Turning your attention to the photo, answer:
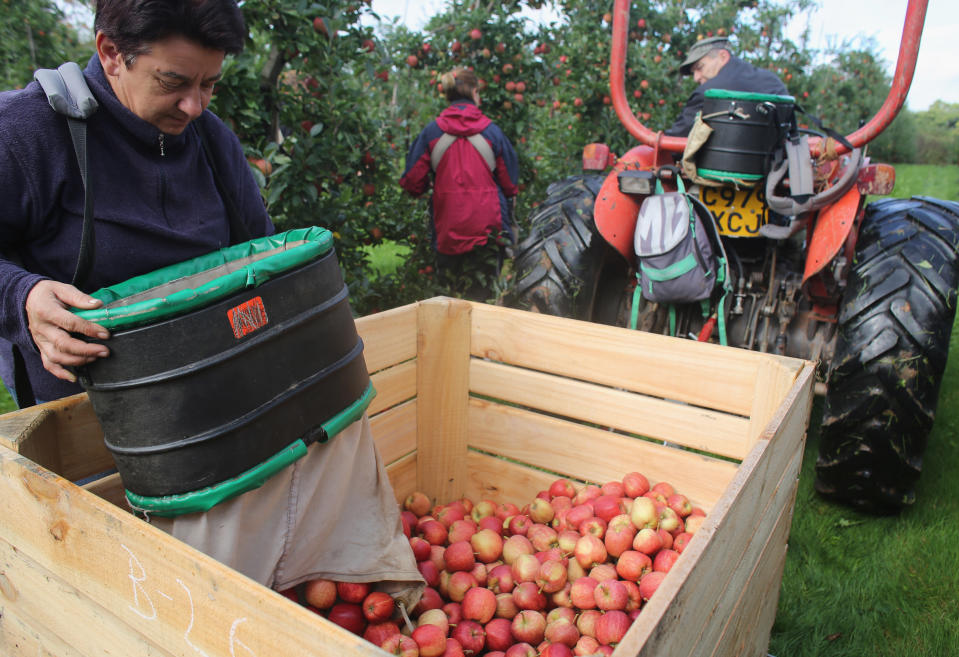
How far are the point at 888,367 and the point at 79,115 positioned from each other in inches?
98.9

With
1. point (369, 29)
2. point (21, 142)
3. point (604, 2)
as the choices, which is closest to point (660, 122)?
point (604, 2)

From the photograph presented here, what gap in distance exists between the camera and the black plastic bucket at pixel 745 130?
2.50 metres

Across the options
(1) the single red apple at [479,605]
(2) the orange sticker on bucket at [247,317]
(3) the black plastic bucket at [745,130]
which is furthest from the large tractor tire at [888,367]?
(2) the orange sticker on bucket at [247,317]

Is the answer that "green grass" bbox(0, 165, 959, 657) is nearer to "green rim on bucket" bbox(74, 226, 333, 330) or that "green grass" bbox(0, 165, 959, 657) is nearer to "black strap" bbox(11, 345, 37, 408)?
"green rim on bucket" bbox(74, 226, 333, 330)

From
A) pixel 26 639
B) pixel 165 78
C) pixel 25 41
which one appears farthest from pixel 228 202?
pixel 25 41

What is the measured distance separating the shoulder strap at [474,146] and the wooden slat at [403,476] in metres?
2.47

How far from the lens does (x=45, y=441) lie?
136 centimetres

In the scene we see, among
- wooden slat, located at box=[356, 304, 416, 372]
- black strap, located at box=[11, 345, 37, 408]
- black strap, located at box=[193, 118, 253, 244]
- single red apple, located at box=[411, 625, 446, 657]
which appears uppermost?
black strap, located at box=[193, 118, 253, 244]

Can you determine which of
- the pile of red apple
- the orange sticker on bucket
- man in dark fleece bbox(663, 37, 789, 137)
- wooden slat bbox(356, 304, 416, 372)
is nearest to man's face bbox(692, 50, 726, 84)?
man in dark fleece bbox(663, 37, 789, 137)

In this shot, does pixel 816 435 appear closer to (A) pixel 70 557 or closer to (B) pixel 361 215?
(B) pixel 361 215

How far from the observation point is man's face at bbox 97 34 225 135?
127cm

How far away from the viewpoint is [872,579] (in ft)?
7.91

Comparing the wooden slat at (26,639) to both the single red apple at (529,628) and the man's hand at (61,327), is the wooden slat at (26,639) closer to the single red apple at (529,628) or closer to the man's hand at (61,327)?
the man's hand at (61,327)

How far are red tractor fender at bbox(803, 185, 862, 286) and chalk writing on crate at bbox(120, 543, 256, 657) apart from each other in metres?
2.31
